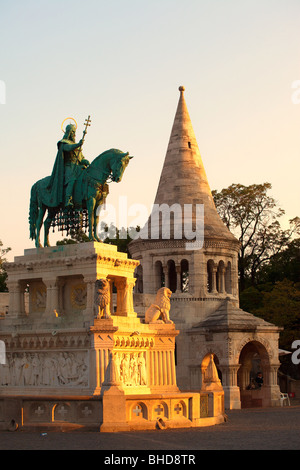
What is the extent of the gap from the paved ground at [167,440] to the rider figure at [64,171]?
279 inches

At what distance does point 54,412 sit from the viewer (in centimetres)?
2100

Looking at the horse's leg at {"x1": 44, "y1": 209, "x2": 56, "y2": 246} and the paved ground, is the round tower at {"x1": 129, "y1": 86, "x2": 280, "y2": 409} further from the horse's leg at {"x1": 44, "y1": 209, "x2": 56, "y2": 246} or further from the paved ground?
the paved ground

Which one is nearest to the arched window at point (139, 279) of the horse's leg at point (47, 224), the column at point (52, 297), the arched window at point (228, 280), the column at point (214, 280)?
the column at point (214, 280)

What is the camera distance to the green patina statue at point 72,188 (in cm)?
2419

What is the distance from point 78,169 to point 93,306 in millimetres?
4227

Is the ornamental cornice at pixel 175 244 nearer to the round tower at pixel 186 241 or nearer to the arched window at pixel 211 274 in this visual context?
the round tower at pixel 186 241

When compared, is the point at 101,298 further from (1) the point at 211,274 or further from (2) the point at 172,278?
(2) the point at 172,278

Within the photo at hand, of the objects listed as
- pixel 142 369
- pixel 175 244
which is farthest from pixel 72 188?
pixel 175 244

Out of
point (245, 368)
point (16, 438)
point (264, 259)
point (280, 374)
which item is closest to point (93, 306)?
point (16, 438)

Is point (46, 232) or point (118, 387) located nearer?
point (118, 387)

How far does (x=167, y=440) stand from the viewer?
18047mm

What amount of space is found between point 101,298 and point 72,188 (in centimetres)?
419

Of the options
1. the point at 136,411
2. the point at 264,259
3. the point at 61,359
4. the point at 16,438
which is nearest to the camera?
the point at 16,438
